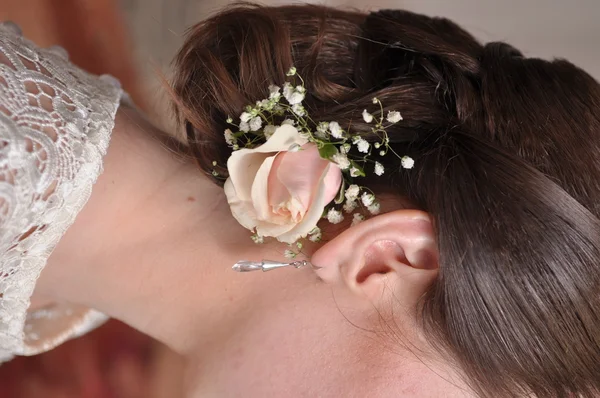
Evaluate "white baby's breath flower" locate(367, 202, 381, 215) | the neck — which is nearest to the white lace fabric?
the neck

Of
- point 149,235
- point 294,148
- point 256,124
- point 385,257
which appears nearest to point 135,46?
point 149,235

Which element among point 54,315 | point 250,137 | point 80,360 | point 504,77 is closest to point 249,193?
point 250,137

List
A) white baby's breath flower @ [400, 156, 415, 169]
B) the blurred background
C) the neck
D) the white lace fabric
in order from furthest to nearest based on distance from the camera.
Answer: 1. the blurred background
2. the neck
3. white baby's breath flower @ [400, 156, 415, 169]
4. the white lace fabric

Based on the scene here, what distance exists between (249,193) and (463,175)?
36 cm

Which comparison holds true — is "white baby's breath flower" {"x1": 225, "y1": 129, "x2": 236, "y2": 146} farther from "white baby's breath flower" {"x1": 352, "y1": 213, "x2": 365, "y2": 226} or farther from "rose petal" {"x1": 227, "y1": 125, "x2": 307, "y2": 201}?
"white baby's breath flower" {"x1": 352, "y1": 213, "x2": 365, "y2": 226}

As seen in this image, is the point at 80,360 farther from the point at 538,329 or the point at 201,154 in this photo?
the point at 538,329

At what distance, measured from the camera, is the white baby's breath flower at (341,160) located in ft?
3.08

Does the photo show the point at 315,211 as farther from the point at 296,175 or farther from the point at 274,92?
the point at 274,92

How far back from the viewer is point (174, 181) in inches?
45.8

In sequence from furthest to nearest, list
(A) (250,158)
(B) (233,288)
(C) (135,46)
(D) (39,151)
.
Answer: (C) (135,46)
(B) (233,288)
(A) (250,158)
(D) (39,151)

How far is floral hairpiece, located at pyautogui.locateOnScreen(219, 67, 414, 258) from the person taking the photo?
0.93 meters

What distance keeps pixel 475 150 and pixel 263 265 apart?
42cm

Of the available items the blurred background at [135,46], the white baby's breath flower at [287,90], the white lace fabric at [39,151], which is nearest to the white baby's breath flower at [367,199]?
the white baby's breath flower at [287,90]

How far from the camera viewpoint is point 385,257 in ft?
3.32
